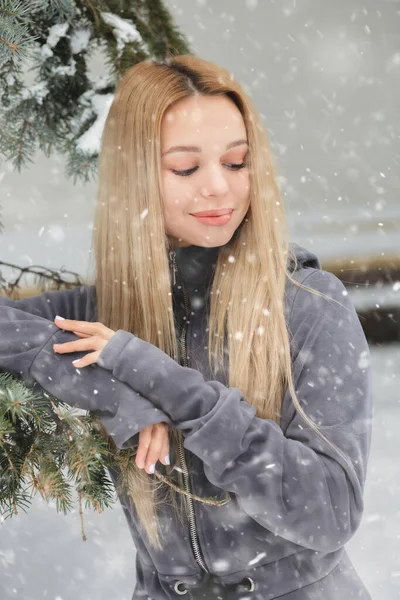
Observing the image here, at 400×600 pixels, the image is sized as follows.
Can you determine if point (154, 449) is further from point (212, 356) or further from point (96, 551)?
point (96, 551)

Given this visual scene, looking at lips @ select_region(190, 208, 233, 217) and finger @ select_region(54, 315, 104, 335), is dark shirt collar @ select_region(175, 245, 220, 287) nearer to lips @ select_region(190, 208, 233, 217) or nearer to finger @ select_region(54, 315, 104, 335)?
lips @ select_region(190, 208, 233, 217)

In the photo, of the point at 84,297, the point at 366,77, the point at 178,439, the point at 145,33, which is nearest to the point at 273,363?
the point at 178,439

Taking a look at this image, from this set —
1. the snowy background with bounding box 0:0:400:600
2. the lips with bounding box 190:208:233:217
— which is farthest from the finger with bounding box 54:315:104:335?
the snowy background with bounding box 0:0:400:600

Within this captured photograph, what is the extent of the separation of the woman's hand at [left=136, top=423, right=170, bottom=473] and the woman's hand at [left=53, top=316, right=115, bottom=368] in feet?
0.38

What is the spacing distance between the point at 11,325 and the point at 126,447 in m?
0.24

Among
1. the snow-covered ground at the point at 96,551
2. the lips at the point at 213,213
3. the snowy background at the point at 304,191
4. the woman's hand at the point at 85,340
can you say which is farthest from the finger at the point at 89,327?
the snow-covered ground at the point at 96,551

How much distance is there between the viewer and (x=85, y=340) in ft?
2.74

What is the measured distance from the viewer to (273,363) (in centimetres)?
91

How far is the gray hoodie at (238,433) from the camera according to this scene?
81cm

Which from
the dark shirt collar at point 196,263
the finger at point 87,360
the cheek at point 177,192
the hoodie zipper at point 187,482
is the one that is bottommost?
the hoodie zipper at point 187,482

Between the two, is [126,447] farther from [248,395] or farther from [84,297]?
[84,297]

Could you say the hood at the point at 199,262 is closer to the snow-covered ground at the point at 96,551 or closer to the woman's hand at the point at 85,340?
the woman's hand at the point at 85,340

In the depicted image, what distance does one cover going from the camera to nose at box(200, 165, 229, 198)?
88cm

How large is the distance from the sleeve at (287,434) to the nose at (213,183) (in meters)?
0.23
